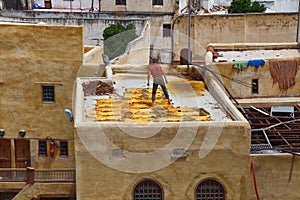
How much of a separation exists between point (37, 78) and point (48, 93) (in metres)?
0.88

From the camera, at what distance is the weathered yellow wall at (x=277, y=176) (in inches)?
670

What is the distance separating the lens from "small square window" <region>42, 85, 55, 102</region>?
2577 centimetres

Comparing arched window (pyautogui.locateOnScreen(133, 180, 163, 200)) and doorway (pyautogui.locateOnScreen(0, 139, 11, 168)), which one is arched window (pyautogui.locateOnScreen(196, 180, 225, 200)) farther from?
doorway (pyautogui.locateOnScreen(0, 139, 11, 168))

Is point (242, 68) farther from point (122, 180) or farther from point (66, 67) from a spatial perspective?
point (122, 180)

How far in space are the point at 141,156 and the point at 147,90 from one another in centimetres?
576

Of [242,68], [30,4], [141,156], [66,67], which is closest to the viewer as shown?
[141,156]

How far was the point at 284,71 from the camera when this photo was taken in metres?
23.8

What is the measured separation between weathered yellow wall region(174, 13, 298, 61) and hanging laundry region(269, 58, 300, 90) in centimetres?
1558

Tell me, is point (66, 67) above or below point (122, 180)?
above

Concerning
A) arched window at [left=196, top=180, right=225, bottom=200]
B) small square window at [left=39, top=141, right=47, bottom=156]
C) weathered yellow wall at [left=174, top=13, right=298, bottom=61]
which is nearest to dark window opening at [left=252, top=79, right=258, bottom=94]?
arched window at [left=196, top=180, right=225, bottom=200]

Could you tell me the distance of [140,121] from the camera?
1694cm

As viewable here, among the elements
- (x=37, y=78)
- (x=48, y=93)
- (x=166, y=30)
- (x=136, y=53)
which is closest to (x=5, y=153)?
(x=48, y=93)

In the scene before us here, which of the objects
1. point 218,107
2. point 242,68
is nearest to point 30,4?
point 242,68

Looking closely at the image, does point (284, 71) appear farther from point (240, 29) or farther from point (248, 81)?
point (240, 29)
